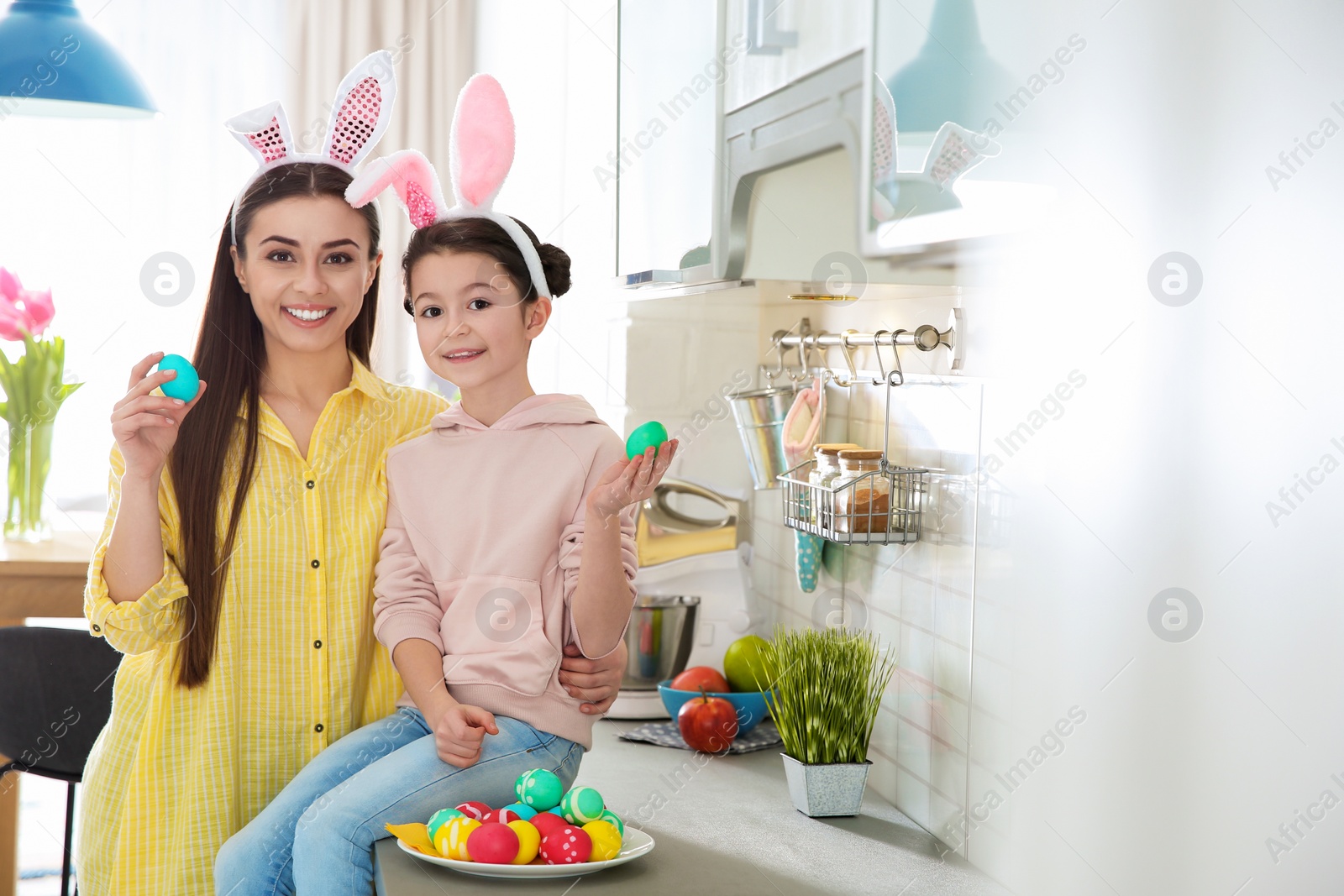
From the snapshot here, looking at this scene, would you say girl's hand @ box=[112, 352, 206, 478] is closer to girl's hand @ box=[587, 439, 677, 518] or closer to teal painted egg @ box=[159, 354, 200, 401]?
teal painted egg @ box=[159, 354, 200, 401]

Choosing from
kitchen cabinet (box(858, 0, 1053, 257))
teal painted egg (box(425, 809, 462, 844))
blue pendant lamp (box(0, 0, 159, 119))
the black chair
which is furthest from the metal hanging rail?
blue pendant lamp (box(0, 0, 159, 119))

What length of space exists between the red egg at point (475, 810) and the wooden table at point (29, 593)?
59.6 inches

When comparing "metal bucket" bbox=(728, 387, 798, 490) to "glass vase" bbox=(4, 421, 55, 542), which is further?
"glass vase" bbox=(4, 421, 55, 542)

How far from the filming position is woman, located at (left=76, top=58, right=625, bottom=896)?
44.5 inches

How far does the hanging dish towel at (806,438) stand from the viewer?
1.60 m

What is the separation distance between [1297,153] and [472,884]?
87 centimetres

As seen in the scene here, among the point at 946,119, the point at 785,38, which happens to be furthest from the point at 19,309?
the point at 946,119

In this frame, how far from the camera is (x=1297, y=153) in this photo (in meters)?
0.79

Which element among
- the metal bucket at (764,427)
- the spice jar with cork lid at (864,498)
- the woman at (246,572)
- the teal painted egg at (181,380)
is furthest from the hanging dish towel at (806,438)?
the teal painted egg at (181,380)

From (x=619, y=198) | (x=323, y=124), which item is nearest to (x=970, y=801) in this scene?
(x=619, y=198)

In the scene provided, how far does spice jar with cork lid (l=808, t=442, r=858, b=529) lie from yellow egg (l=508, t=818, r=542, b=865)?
0.59m

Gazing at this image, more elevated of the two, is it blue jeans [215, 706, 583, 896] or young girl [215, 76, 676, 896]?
young girl [215, 76, 676, 896]

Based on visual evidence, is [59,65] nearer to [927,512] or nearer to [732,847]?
[927,512]

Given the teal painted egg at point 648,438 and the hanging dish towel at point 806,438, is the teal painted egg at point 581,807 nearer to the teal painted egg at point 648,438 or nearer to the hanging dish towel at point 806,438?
the teal painted egg at point 648,438
